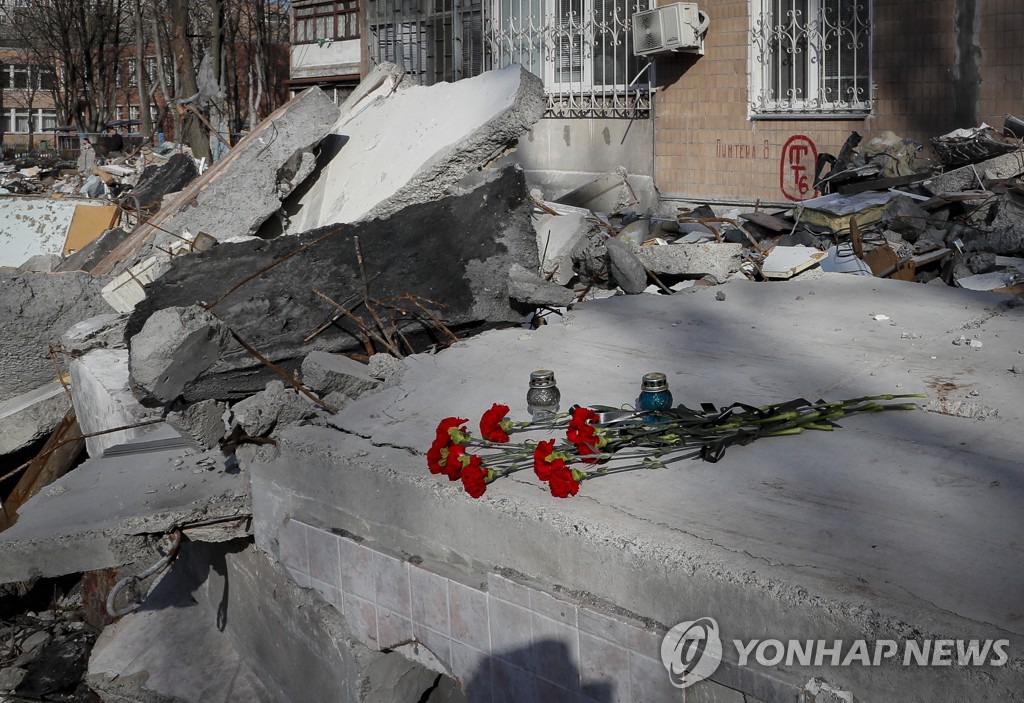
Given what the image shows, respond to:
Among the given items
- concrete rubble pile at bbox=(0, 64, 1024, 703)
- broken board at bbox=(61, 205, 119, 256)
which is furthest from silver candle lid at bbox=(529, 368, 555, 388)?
broken board at bbox=(61, 205, 119, 256)

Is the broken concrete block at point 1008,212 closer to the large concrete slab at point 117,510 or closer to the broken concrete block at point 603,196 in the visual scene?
the broken concrete block at point 603,196

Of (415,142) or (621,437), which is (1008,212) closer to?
(415,142)

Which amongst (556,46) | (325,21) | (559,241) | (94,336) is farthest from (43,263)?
(325,21)

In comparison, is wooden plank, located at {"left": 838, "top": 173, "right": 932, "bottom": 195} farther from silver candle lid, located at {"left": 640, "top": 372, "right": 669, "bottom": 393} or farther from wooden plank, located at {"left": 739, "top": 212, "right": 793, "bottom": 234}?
silver candle lid, located at {"left": 640, "top": 372, "right": 669, "bottom": 393}

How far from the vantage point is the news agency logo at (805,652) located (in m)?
1.69

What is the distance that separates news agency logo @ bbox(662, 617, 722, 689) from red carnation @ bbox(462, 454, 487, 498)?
638 mm

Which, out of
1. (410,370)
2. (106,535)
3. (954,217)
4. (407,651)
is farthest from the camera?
(954,217)

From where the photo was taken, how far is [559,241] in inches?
207

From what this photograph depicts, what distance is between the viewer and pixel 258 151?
21.5 feet

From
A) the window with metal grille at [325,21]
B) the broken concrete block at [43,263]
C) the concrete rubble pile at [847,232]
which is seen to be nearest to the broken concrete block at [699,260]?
the concrete rubble pile at [847,232]

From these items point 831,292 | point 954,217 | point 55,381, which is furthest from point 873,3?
point 55,381

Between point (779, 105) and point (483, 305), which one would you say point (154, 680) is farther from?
point (779, 105)

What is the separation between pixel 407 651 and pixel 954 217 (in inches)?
194

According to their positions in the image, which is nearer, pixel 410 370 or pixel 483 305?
pixel 410 370
